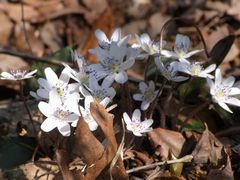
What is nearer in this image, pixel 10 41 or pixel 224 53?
pixel 224 53

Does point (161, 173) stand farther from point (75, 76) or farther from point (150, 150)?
point (75, 76)

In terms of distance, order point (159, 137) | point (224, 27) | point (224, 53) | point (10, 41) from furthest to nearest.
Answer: point (10, 41) < point (224, 27) < point (224, 53) < point (159, 137)

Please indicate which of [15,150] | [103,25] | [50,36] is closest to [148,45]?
[15,150]

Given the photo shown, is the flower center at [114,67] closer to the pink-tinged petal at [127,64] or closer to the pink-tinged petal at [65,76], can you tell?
the pink-tinged petal at [127,64]

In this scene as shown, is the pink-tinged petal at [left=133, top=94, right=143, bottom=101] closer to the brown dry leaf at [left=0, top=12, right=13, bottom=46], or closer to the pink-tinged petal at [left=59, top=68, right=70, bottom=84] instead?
the pink-tinged petal at [left=59, top=68, right=70, bottom=84]

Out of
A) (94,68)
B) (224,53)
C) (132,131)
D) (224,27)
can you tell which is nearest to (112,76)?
(94,68)

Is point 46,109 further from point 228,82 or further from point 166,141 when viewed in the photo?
point 228,82

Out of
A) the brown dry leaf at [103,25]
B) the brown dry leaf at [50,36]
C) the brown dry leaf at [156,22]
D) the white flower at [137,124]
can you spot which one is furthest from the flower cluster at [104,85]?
the brown dry leaf at [50,36]
